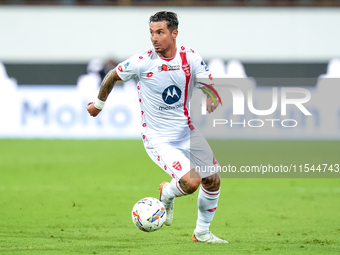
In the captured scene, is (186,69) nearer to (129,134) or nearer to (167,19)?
(167,19)

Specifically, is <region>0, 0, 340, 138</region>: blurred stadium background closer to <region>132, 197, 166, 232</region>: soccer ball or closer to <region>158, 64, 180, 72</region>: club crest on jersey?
<region>158, 64, 180, 72</region>: club crest on jersey

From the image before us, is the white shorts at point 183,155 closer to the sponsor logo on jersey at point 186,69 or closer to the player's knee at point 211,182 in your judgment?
the player's knee at point 211,182

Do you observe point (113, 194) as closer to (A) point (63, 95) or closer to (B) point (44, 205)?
(B) point (44, 205)

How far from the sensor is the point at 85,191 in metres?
10.7

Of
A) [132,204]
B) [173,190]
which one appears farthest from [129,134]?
[173,190]

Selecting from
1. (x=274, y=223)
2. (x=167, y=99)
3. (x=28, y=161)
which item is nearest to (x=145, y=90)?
(x=167, y=99)

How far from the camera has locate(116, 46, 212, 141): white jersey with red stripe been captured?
247 inches

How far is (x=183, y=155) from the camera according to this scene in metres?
6.35

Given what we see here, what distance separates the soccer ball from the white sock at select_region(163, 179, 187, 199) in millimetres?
266

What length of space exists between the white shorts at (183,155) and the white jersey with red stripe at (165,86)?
0.26 feet

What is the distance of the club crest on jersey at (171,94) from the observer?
6.30m

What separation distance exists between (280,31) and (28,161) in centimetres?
1373

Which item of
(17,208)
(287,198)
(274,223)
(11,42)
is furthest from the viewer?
(11,42)

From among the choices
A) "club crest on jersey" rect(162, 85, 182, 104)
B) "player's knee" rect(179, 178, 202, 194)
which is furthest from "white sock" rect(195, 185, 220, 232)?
"club crest on jersey" rect(162, 85, 182, 104)
